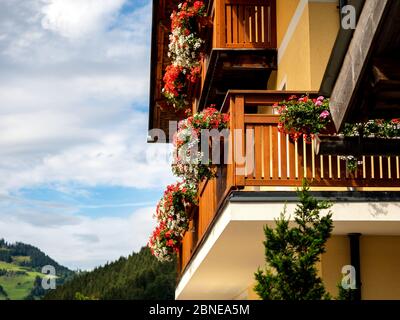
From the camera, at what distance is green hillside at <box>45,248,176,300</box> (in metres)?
39.8

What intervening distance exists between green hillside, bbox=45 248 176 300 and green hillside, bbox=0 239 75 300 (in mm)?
18294

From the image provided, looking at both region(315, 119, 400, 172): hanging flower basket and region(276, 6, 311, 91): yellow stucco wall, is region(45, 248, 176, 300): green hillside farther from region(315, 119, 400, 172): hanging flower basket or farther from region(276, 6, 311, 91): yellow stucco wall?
region(315, 119, 400, 172): hanging flower basket

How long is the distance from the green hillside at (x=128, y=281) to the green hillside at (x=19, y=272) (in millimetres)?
18294

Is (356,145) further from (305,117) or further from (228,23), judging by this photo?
(228,23)

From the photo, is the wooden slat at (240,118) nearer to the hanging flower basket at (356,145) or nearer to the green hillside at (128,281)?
the hanging flower basket at (356,145)

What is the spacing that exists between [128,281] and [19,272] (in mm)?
44166

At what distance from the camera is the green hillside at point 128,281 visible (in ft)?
131

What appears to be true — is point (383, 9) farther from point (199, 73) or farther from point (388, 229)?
point (199, 73)

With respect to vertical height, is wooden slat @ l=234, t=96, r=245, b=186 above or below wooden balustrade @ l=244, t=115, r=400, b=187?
above

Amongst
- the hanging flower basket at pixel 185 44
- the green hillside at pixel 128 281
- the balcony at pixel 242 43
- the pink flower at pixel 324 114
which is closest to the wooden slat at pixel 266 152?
the pink flower at pixel 324 114

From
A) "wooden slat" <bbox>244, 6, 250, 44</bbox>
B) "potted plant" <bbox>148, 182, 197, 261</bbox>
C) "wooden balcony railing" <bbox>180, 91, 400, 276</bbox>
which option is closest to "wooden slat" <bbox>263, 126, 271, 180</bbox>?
"wooden balcony railing" <bbox>180, 91, 400, 276</bbox>

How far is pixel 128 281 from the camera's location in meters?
40.3

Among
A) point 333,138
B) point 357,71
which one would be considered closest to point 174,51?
point 333,138
